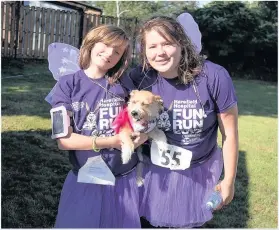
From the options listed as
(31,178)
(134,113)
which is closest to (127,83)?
(134,113)

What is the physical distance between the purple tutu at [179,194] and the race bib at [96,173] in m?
0.26

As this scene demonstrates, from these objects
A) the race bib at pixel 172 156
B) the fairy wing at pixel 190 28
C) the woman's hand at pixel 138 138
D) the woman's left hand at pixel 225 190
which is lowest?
the woman's left hand at pixel 225 190

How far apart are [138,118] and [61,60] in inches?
24.8

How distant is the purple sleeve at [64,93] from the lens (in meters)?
2.17

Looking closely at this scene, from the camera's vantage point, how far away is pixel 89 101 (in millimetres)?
2195

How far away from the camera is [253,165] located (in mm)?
6000

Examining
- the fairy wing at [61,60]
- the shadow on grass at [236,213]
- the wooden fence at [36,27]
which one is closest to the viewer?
the fairy wing at [61,60]

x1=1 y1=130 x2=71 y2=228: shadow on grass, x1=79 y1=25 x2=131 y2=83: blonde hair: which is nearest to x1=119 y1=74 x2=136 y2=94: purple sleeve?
x1=79 y1=25 x2=131 y2=83: blonde hair

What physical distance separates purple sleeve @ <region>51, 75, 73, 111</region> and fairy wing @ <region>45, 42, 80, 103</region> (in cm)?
29

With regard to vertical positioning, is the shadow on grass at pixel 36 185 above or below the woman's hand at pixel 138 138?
below

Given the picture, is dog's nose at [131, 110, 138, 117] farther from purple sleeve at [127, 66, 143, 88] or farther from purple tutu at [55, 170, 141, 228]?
purple tutu at [55, 170, 141, 228]

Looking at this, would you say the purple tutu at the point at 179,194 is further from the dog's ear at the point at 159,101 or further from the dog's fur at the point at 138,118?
the dog's ear at the point at 159,101

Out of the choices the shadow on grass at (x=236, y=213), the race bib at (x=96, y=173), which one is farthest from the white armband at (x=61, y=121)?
the shadow on grass at (x=236, y=213)

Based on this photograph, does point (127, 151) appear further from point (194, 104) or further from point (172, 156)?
point (194, 104)
